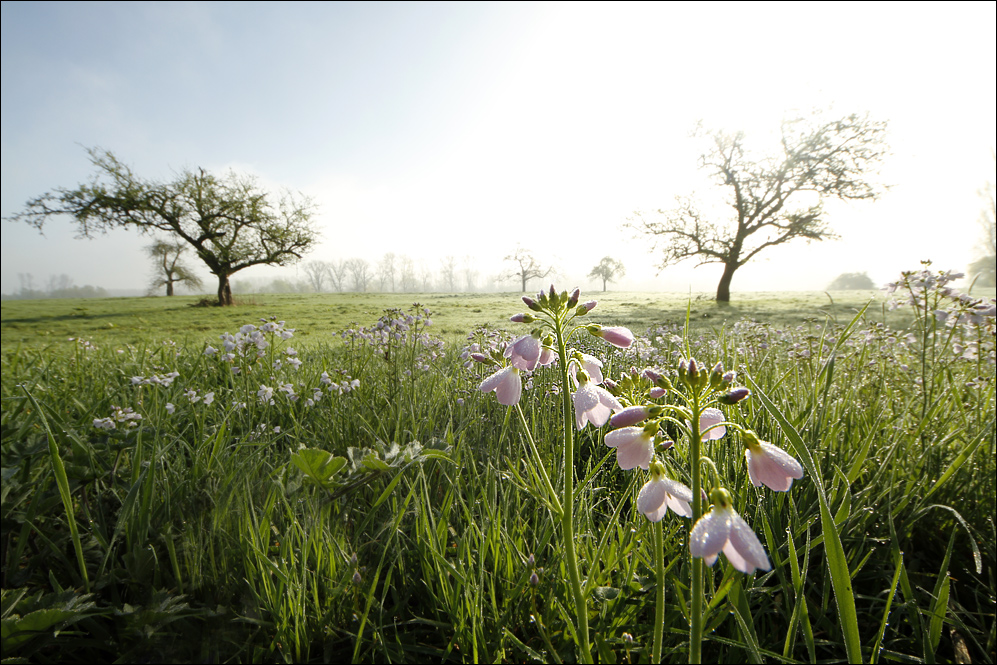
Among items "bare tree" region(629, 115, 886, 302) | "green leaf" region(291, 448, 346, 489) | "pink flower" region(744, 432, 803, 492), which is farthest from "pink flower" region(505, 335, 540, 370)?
"bare tree" region(629, 115, 886, 302)

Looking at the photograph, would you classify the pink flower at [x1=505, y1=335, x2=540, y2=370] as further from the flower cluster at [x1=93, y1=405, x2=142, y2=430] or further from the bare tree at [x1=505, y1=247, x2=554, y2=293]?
the flower cluster at [x1=93, y1=405, x2=142, y2=430]

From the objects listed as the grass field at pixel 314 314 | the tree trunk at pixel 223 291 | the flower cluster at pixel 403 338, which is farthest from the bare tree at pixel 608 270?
the tree trunk at pixel 223 291

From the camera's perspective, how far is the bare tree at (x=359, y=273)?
15.0 ft

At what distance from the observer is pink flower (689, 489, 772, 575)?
24.8 inches

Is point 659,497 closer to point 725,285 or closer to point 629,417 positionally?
point 629,417

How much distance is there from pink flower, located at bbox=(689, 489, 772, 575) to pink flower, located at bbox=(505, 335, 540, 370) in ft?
1.53

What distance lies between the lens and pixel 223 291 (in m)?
4.59

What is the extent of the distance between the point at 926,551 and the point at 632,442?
2.36 metres

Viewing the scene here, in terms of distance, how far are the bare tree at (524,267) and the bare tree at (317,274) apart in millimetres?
2592

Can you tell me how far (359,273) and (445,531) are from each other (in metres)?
3.60

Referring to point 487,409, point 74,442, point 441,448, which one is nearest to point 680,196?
point 487,409

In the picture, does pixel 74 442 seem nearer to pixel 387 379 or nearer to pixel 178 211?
pixel 387 379

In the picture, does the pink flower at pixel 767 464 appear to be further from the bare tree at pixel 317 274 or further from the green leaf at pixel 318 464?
the bare tree at pixel 317 274

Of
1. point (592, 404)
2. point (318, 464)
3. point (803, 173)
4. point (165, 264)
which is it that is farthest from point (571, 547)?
point (803, 173)
